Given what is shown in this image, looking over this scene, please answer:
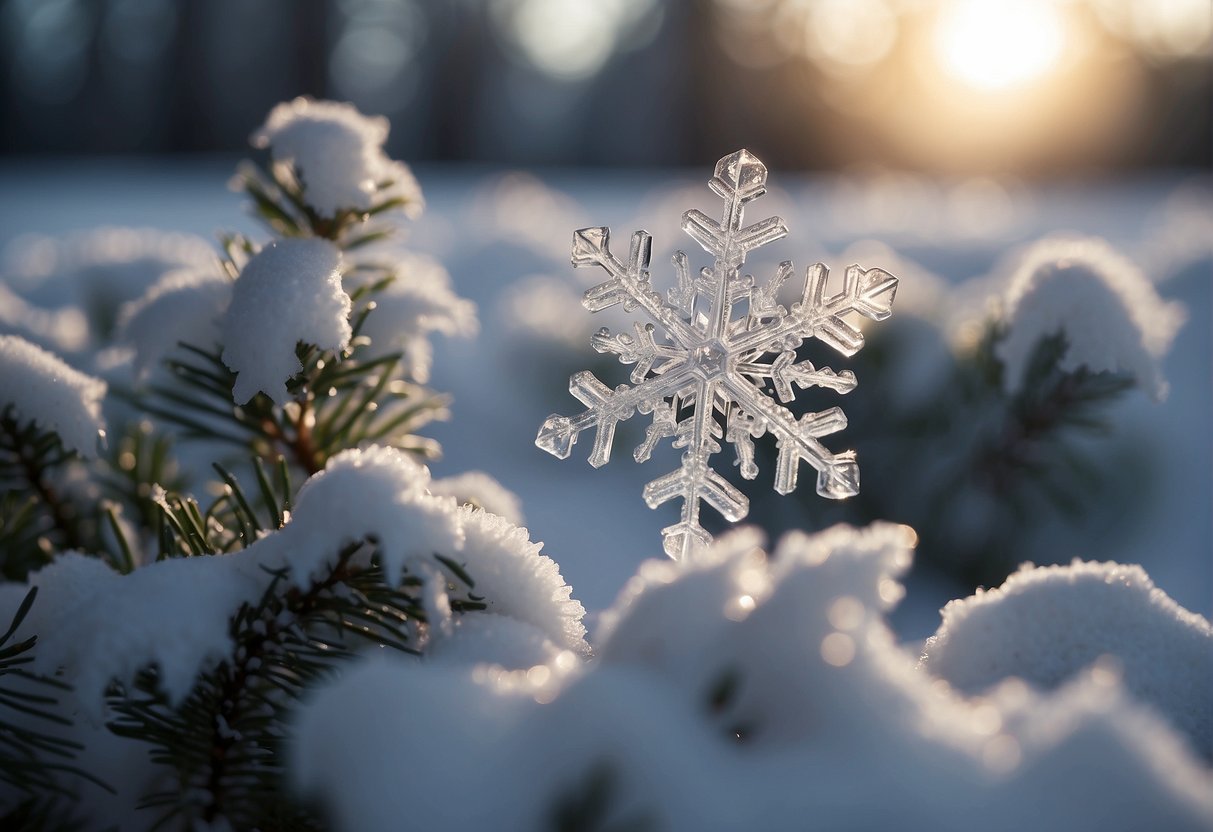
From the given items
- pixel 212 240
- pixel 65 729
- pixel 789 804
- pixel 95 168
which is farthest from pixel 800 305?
pixel 95 168

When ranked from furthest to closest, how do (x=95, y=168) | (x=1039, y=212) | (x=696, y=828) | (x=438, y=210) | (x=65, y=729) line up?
1. (x=95, y=168)
2. (x=438, y=210)
3. (x=1039, y=212)
4. (x=65, y=729)
5. (x=696, y=828)

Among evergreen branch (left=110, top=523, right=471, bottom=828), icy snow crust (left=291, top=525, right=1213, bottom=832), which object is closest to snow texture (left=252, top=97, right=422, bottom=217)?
evergreen branch (left=110, top=523, right=471, bottom=828)

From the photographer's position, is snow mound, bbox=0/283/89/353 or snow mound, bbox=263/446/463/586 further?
snow mound, bbox=0/283/89/353

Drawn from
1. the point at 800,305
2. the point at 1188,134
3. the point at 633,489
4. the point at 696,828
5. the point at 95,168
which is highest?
the point at 1188,134

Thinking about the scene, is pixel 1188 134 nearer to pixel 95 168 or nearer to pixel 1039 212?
pixel 1039 212

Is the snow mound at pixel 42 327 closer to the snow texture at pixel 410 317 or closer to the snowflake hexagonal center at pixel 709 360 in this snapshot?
the snow texture at pixel 410 317

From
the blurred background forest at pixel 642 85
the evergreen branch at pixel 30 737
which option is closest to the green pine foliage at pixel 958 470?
the evergreen branch at pixel 30 737

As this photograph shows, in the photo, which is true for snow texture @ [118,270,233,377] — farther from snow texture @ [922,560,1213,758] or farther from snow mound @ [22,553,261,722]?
snow texture @ [922,560,1213,758]

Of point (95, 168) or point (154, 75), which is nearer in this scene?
point (95, 168)
